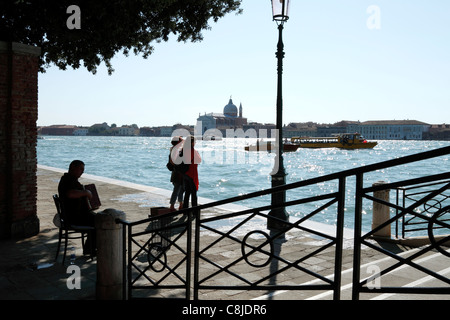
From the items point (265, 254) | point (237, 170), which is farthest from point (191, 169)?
point (237, 170)

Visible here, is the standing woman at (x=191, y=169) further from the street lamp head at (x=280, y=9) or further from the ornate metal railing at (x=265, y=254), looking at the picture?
the street lamp head at (x=280, y=9)

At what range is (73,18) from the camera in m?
7.53

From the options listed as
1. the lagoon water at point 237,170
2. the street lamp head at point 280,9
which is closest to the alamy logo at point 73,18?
the street lamp head at point 280,9

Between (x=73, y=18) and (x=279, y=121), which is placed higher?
(x=73, y=18)

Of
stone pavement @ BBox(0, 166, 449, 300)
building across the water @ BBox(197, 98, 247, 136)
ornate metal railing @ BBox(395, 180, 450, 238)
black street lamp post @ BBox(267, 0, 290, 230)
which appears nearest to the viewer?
stone pavement @ BBox(0, 166, 449, 300)

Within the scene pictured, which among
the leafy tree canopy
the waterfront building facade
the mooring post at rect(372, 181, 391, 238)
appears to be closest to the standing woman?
the leafy tree canopy

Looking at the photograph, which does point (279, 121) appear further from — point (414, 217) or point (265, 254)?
point (265, 254)

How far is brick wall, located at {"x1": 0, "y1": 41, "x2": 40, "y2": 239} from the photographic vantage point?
6.89 m

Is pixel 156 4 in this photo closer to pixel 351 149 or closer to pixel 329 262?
pixel 329 262

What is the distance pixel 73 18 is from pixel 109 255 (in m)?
4.97

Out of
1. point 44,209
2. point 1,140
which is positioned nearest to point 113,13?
point 1,140

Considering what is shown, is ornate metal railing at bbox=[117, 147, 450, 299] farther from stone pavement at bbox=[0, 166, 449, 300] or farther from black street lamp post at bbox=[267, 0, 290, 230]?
black street lamp post at bbox=[267, 0, 290, 230]

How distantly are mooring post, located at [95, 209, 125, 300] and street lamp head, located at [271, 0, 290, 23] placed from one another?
5705mm
